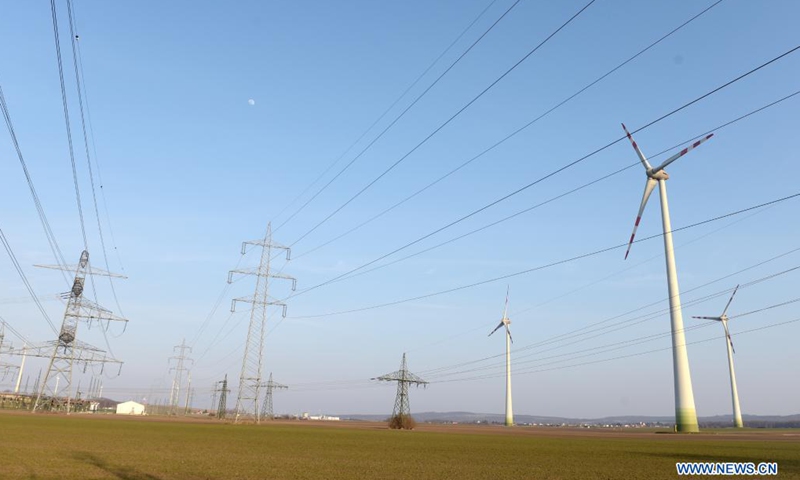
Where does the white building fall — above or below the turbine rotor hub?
below

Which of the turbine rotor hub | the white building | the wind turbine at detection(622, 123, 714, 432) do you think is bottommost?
the white building

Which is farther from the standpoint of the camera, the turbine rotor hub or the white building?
the white building

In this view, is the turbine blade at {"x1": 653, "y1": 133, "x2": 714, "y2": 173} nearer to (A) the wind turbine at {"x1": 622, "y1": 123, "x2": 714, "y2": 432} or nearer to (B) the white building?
(A) the wind turbine at {"x1": 622, "y1": 123, "x2": 714, "y2": 432}

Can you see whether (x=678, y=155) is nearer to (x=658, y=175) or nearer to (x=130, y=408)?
(x=658, y=175)

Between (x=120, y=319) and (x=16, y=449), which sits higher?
(x=120, y=319)

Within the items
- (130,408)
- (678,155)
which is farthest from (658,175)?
(130,408)

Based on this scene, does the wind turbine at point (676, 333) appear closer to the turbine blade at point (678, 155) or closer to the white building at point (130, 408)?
the turbine blade at point (678, 155)

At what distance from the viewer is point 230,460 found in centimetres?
2833

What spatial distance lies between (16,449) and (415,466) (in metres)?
20.6

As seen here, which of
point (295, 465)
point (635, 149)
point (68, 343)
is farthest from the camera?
point (68, 343)

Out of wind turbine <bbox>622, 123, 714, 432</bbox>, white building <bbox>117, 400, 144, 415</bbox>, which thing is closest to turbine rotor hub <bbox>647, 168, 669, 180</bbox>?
wind turbine <bbox>622, 123, 714, 432</bbox>

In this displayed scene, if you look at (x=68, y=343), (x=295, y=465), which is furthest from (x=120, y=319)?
(x=295, y=465)

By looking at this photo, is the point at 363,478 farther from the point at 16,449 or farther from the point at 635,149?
the point at 635,149

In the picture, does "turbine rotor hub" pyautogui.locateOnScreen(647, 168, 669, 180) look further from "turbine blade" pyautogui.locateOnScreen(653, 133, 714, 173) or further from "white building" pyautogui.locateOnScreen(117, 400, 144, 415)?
"white building" pyautogui.locateOnScreen(117, 400, 144, 415)
